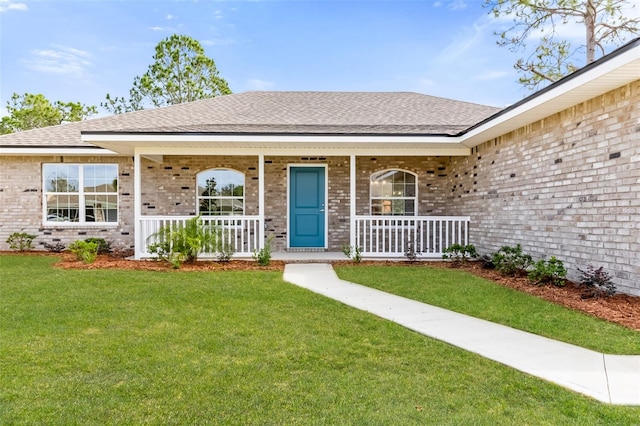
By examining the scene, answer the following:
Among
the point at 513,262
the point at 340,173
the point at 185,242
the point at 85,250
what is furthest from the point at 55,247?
the point at 513,262

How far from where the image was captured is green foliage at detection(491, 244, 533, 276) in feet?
23.0

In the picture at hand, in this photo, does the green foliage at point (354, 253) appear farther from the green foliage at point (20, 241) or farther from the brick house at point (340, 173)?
the green foliage at point (20, 241)

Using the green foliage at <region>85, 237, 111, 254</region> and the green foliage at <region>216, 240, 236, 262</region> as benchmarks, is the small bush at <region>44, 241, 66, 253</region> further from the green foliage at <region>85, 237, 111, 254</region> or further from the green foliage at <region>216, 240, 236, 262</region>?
the green foliage at <region>216, 240, 236, 262</region>

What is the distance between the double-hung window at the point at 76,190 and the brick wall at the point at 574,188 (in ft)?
32.7

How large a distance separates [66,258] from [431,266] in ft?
27.6

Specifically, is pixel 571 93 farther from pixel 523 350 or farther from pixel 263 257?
pixel 263 257

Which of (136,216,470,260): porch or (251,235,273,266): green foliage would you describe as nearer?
(251,235,273,266): green foliage

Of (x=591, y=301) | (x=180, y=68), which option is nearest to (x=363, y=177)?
(x=591, y=301)

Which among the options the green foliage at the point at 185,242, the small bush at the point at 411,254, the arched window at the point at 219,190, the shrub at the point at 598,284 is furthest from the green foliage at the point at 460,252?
the arched window at the point at 219,190

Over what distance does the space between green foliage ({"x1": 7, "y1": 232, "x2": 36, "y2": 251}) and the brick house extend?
313 millimetres

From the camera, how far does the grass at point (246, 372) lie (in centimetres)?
244

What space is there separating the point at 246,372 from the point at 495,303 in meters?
3.63

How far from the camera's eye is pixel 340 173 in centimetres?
1074

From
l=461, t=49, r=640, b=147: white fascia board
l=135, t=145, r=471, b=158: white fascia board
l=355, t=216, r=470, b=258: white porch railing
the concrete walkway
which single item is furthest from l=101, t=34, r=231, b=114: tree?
the concrete walkway
